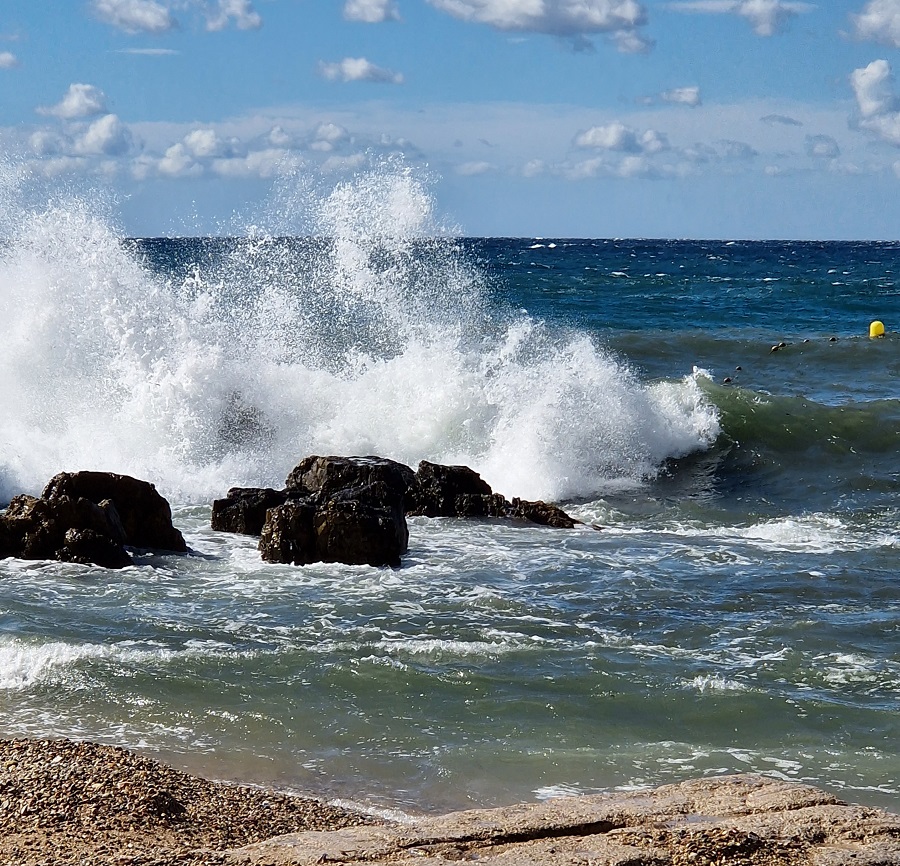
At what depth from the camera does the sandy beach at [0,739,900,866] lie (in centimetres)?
385

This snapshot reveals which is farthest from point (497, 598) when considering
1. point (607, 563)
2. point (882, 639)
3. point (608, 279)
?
point (608, 279)

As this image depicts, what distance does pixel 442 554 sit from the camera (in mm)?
10133

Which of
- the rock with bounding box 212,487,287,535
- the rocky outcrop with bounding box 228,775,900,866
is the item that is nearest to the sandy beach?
the rocky outcrop with bounding box 228,775,900,866

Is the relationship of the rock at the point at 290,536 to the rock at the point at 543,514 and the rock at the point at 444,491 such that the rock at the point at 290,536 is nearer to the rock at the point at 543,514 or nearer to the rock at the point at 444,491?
the rock at the point at 444,491

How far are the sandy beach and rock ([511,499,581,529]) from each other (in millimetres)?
6761

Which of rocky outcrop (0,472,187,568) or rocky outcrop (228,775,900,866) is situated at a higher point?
rocky outcrop (0,472,187,568)

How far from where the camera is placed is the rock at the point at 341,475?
36.0 feet

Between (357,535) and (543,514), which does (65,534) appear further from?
(543,514)

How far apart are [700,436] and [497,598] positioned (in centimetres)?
828

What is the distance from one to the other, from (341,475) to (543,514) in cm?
197

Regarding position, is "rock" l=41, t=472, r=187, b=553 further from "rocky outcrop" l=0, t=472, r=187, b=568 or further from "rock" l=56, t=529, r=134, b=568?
"rock" l=56, t=529, r=134, b=568

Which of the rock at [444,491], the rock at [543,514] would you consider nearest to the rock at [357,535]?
the rock at [444,491]

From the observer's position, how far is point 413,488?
11922mm

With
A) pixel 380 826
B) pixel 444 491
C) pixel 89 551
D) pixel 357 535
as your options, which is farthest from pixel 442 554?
pixel 380 826
